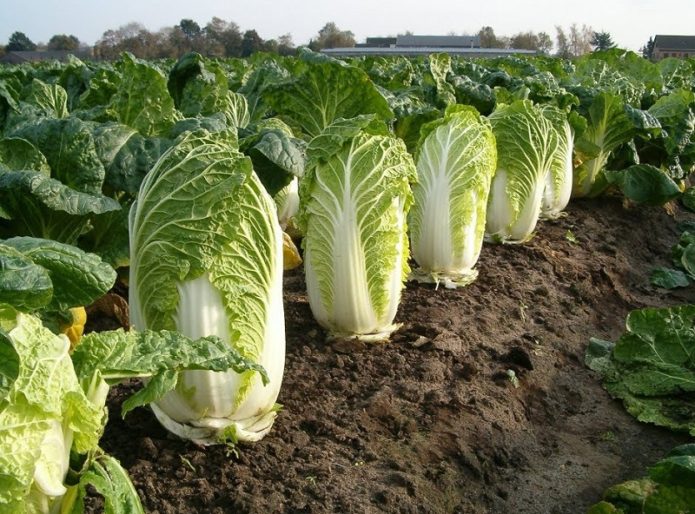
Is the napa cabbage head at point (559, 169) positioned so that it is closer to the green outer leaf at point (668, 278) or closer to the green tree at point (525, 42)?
the green outer leaf at point (668, 278)

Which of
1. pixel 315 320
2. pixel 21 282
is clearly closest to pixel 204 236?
pixel 21 282

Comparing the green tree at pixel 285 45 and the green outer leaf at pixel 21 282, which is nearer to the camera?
the green outer leaf at pixel 21 282

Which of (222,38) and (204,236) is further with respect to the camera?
(222,38)

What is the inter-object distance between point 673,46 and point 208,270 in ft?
315

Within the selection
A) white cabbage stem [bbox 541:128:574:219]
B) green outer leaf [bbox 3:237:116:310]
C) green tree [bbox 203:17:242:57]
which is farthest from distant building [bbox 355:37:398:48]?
green outer leaf [bbox 3:237:116:310]

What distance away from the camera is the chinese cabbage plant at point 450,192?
6082 millimetres

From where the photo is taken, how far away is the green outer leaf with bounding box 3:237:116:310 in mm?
2789

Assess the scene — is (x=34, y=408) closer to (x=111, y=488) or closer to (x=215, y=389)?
(x=111, y=488)

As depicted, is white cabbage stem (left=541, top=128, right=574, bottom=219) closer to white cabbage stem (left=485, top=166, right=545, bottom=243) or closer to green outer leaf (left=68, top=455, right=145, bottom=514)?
white cabbage stem (left=485, top=166, right=545, bottom=243)

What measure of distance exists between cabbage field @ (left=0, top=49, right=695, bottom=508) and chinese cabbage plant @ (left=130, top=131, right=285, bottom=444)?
0.04 feet

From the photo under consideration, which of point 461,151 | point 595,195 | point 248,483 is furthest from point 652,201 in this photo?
point 248,483

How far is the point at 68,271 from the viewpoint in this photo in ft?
9.25

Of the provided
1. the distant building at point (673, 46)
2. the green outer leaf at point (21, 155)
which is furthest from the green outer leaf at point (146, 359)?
the distant building at point (673, 46)

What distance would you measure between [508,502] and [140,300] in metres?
2.26
